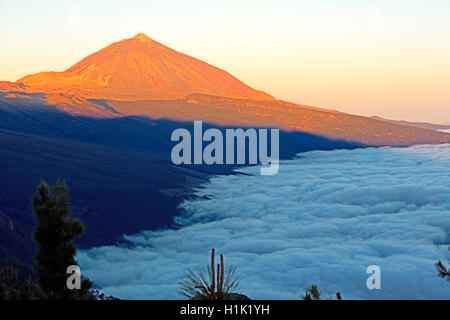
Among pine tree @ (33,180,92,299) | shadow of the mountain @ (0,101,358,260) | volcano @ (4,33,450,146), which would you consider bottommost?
pine tree @ (33,180,92,299)

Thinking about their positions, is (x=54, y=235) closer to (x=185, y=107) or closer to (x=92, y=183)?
(x=92, y=183)

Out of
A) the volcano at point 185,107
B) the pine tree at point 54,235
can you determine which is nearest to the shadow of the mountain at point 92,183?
the pine tree at point 54,235

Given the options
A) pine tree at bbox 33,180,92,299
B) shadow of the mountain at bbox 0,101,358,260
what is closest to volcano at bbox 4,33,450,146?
shadow of the mountain at bbox 0,101,358,260

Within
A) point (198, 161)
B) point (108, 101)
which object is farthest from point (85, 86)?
point (198, 161)

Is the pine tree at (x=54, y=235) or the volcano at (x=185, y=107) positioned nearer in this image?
the pine tree at (x=54, y=235)

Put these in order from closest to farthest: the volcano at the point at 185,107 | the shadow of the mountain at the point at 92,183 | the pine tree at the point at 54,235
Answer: the pine tree at the point at 54,235 < the shadow of the mountain at the point at 92,183 < the volcano at the point at 185,107

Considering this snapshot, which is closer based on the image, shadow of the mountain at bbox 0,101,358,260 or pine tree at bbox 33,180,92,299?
pine tree at bbox 33,180,92,299

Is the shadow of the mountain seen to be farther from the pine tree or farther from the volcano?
the volcano

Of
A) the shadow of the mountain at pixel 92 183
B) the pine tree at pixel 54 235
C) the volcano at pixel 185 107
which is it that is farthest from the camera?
the volcano at pixel 185 107

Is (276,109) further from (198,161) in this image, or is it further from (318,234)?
(318,234)

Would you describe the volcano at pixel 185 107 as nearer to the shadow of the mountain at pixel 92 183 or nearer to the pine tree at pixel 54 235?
the shadow of the mountain at pixel 92 183
